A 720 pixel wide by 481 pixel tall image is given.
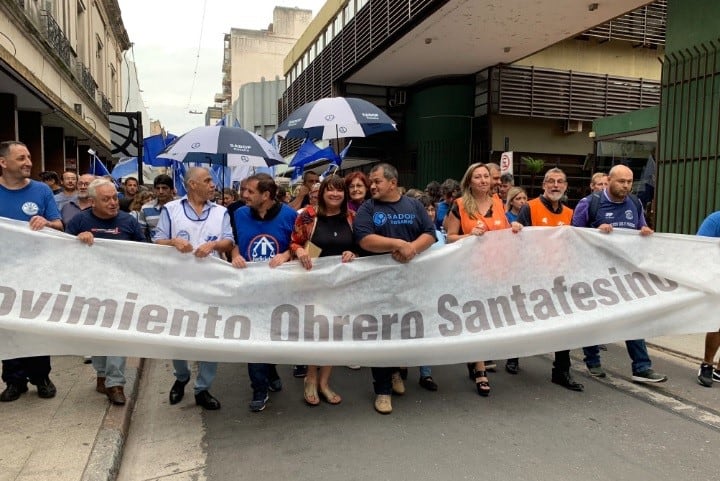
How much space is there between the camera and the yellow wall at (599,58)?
1702 centimetres

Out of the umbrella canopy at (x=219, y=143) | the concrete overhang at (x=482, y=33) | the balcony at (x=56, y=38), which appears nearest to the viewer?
the umbrella canopy at (x=219, y=143)

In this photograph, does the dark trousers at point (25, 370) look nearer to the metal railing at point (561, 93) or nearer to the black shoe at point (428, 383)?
the black shoe at point (428, 383)

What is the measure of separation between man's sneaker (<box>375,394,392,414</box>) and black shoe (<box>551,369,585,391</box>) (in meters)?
1.66

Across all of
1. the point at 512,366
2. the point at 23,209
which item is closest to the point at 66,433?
the point at 23,209

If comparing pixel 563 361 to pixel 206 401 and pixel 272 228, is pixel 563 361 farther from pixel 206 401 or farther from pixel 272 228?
pixel 206 401

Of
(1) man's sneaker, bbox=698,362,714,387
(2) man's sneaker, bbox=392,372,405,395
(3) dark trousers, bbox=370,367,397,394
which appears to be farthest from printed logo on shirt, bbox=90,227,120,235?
(1) man's sneaker, bbox=698,362,714,387

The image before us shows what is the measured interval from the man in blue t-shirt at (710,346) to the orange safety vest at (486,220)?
1783 mm

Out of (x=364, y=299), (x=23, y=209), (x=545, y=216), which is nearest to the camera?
(x=23, y=209)

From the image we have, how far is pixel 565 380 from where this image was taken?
505 cm

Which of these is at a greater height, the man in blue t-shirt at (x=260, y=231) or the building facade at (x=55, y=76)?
the building facade at (x=55, y=76)

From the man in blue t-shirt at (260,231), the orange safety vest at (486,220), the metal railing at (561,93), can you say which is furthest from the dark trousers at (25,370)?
the metal railing at (561,93)

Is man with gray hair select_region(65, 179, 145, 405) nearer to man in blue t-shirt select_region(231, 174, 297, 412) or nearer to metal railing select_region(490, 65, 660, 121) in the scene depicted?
man in blue t-shirt select_region(231, 174, 297, 412)

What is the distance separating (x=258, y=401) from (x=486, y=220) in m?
2.45

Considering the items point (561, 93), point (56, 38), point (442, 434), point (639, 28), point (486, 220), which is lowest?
point (442, 434)
